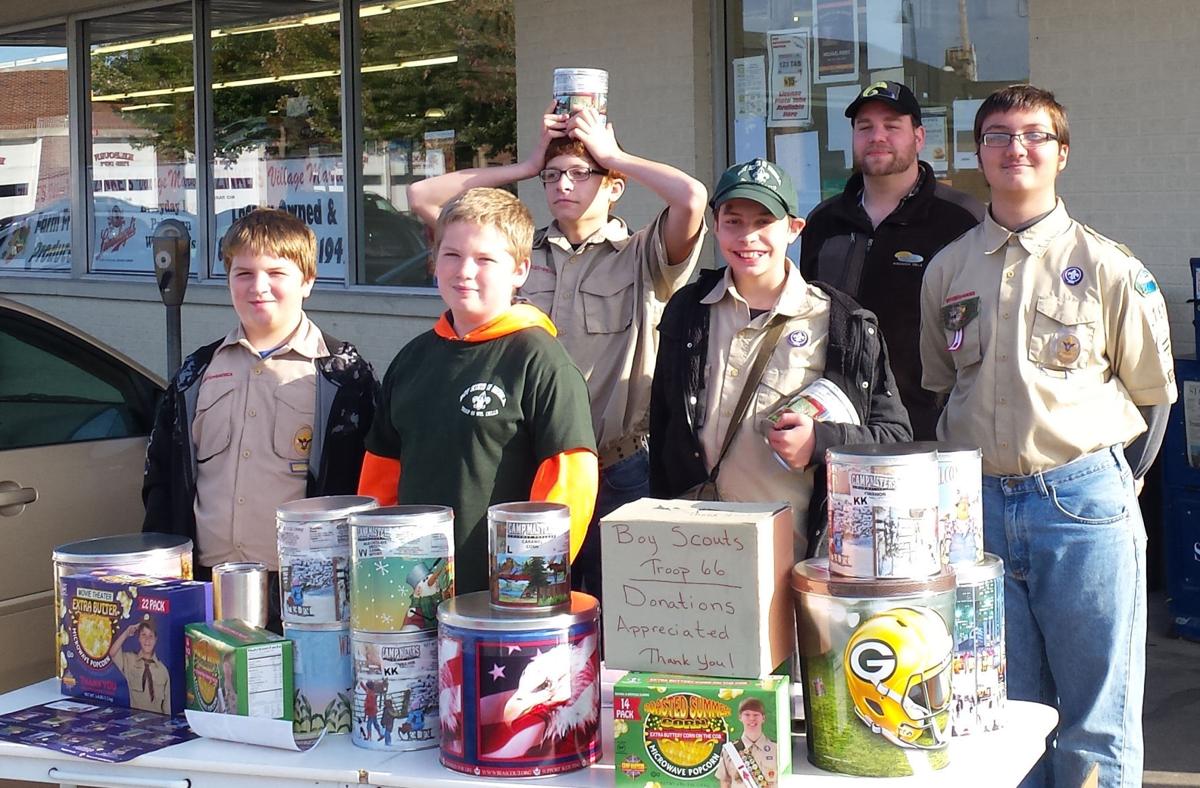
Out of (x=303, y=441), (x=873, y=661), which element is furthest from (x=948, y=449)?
(x=303, y=441)

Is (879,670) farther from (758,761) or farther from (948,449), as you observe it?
(948,449)

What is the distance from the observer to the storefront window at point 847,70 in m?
6.48

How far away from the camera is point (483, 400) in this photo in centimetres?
283

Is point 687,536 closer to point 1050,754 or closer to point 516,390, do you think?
point 516,390

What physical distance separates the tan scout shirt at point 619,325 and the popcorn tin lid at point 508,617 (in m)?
1.17

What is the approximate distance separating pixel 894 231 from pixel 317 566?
206 cm

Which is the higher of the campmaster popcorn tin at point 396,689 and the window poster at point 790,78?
the window poster at point 790,78

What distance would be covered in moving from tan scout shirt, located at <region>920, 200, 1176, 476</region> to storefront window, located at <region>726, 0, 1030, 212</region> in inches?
130

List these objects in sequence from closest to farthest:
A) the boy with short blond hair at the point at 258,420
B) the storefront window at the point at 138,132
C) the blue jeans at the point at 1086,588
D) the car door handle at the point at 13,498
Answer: the blue jeans at the point at 1086,588, the boy with short blond hair at the point at 258,420, the car door handle at the point at 13,498, the storefront window at the point at 138,132

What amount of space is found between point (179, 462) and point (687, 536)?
5.29ft

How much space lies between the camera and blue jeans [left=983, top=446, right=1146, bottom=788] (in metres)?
3.19

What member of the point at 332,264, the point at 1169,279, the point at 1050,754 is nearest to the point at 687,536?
the point at 1050,754

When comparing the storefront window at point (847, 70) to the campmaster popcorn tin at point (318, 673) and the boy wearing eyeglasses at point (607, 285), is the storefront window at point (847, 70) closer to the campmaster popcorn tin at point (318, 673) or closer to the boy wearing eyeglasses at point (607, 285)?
the boy wearing eyeglasses at point (607, 285)

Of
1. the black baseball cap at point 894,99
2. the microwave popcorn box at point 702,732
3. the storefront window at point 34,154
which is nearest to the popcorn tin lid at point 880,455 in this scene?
the microwave popcorn box at point 702,732
